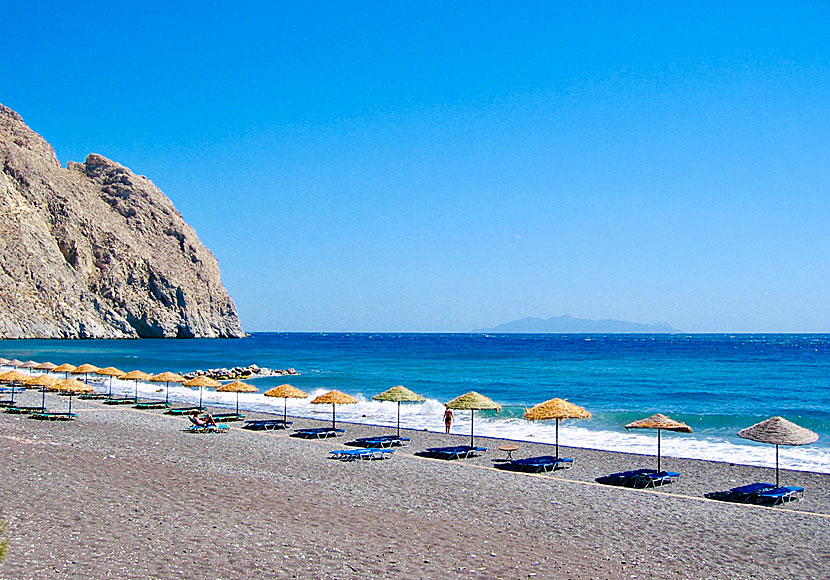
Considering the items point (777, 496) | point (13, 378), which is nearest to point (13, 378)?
point (13, 378)

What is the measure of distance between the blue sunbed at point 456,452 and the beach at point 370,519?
651mm

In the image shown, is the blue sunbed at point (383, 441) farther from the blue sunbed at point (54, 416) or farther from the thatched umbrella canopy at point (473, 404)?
the blue sunbed at point (54, 416)

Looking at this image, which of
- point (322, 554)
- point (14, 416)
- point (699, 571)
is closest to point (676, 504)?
→ point (699, 571)

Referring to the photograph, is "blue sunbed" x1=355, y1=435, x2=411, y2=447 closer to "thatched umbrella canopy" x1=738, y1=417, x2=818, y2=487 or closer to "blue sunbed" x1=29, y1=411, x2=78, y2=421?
"thatched umbrella canopy" x1=738, y1=417, x2=818, y2=487

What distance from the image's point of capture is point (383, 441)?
2066cm

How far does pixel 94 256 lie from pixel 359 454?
9955 cm

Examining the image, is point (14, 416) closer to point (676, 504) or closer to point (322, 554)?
point (322, 554)

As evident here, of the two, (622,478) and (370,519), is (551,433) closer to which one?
(622,478)

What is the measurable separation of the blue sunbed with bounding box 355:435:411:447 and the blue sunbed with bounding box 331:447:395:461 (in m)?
1.58

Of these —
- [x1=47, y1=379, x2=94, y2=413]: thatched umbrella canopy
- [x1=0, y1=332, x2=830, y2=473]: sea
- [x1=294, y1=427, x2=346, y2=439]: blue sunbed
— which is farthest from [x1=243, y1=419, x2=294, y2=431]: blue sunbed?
[x1=47, y1=379, x2=94, y2=413]: thatched umbrella canopy

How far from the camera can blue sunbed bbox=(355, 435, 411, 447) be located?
20359mm

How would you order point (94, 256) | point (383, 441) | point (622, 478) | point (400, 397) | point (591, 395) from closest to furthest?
point (622, 478) → point (383, 441) → point (400, 397) → point (591, 395) → point (94, 256)

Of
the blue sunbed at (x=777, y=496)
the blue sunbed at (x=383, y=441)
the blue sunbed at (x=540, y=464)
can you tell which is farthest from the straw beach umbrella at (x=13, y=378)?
the blue sunbed at (x=777, y=496)

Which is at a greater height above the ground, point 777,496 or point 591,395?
point 777,496
